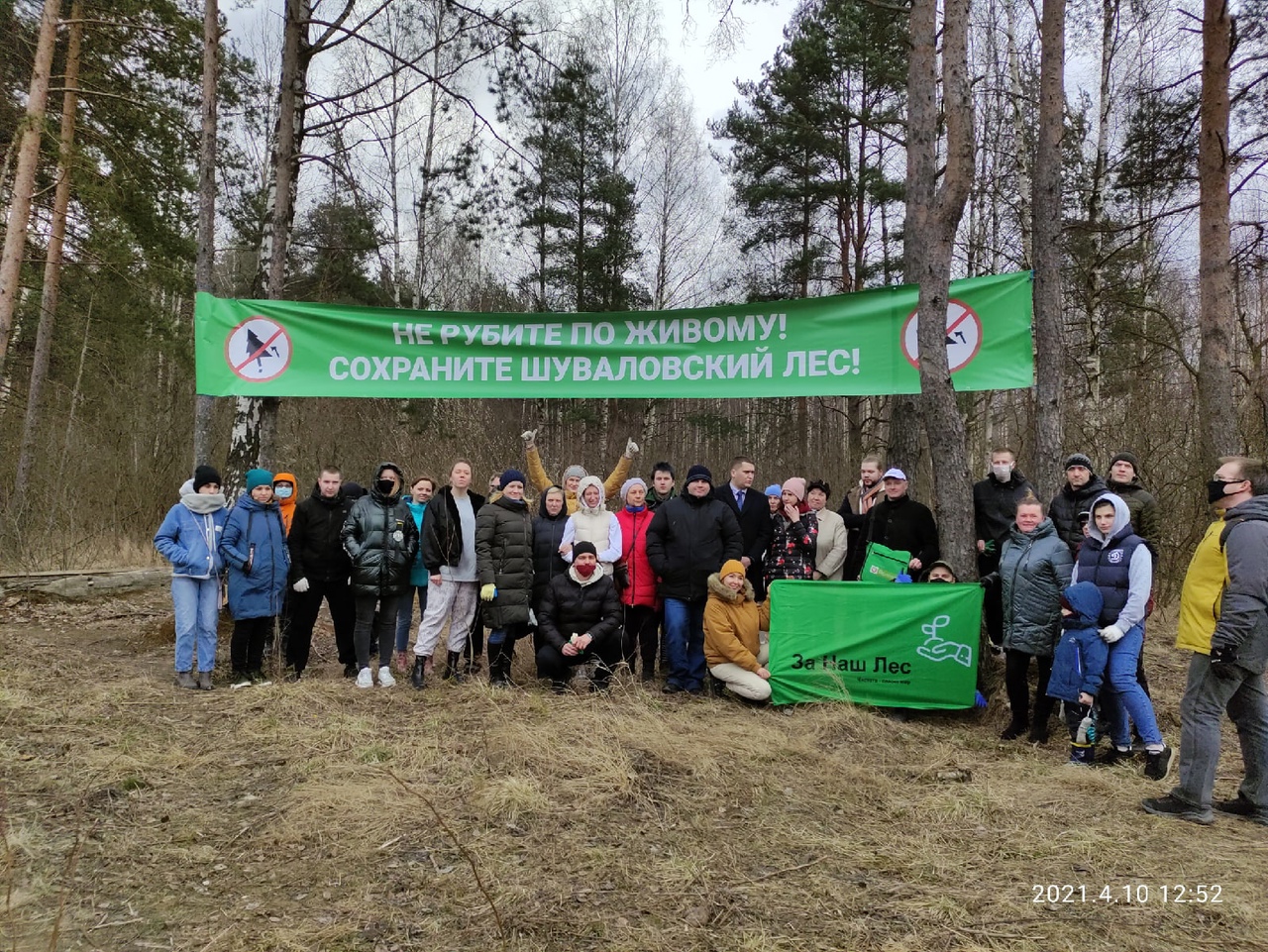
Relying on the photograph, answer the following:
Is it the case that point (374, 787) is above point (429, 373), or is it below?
below

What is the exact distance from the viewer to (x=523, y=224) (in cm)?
1841

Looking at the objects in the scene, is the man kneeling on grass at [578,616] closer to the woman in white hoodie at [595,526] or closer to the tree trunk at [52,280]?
the woman in white hoodie at [595,526]

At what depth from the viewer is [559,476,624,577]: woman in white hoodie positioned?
6422 millimetres

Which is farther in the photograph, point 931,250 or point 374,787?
point 931,250

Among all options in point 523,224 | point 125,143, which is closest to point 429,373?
point 125,143

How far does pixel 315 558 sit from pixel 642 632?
2.67 metres

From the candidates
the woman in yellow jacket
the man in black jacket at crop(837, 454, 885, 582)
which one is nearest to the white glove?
the man in black jacket at crop(837, 454, 885, 582)

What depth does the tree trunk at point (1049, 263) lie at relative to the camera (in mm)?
7098

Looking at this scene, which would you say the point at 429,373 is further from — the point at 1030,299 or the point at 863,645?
the point at 1030,299

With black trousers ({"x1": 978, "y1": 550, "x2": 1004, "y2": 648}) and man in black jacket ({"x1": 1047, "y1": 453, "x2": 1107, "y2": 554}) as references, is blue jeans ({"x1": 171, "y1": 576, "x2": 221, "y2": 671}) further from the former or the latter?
man in black jacket ({"x1": 1047, "y1": 453, "x2": 1107, "y2": 554})

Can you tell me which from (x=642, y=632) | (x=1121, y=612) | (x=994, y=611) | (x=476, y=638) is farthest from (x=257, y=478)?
(x=1121, y=612)

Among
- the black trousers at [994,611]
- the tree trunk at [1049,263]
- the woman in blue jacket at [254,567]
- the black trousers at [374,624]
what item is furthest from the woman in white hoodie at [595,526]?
the tree trunk at [1049,263]

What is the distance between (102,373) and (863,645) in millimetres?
14372

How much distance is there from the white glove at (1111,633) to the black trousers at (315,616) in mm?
5319
